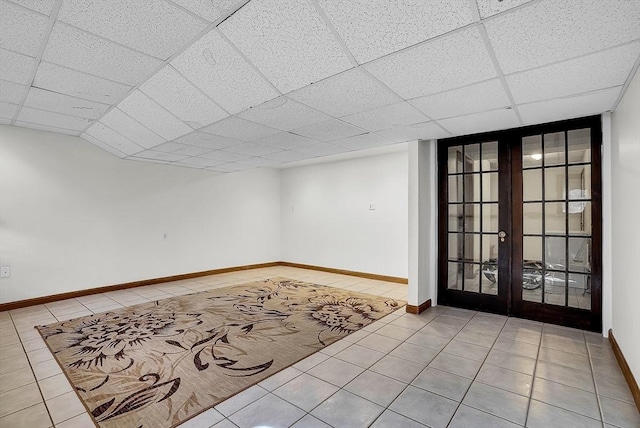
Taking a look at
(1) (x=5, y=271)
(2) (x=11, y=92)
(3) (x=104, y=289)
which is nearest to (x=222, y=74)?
(2) (x=11, y=92)

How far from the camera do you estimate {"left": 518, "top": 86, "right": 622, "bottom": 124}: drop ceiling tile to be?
110 inches

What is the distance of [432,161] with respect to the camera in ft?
15.5

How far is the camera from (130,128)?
13.5 feet

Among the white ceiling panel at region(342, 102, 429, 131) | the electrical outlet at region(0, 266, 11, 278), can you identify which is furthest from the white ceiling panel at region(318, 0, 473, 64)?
the electrical outlet at region(0, 266, 11, 278)

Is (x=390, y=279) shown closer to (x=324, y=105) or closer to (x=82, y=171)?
(x=324, y=105)

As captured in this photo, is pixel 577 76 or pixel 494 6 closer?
pixel 494 6

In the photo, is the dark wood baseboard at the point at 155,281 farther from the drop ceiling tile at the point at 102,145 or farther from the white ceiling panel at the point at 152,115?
the white ceiling panel at the point at 152,115

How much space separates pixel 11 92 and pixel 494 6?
4.50m

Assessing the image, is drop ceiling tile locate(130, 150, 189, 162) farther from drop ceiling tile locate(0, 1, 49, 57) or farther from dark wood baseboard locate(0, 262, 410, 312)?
drop ceiling tile locate(0, 1, 49, 57)

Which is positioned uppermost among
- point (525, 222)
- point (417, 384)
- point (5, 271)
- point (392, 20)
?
point (392, 20)

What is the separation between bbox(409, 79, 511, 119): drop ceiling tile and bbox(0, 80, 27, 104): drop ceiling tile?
3931 mm

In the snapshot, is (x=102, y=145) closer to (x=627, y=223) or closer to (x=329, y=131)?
(x=329, y=131)

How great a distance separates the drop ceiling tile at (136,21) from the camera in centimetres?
189

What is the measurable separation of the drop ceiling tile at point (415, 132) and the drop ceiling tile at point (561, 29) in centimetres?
156
